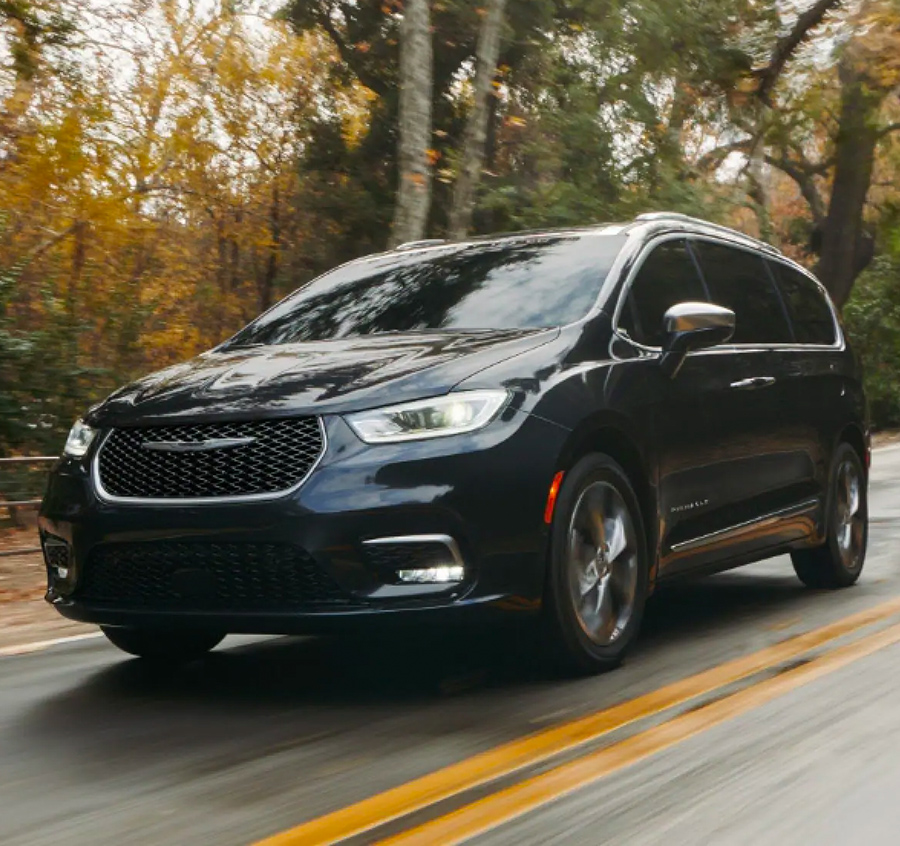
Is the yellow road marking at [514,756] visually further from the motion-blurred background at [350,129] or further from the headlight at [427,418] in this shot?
the motion-blurred background at [350,129]

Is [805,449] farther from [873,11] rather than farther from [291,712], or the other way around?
[873,11]

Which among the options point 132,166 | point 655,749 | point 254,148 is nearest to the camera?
point 655,749

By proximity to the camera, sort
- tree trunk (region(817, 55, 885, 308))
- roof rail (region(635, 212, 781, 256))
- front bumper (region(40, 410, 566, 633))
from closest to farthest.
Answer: front bumper (region(40, 410, 566, 633)) < roof rail (region(635, 212, 781, 256)) < tree trunk (region(817, 55, 885, 308))

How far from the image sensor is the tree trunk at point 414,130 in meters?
16.3

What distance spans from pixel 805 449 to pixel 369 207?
1803cm

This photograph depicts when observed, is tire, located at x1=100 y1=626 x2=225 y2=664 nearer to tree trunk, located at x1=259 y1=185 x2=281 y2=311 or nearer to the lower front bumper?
the lower front bumper

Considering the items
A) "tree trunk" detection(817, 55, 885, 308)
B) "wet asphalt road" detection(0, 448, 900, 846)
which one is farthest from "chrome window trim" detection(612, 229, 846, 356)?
"tree trunk" detection(817, 55, 885, 308)

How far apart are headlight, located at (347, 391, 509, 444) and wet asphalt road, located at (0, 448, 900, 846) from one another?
869 mm

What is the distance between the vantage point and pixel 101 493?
5465mm

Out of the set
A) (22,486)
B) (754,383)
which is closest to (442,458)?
(754,383)

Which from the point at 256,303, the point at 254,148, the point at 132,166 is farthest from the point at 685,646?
the point at 256,303

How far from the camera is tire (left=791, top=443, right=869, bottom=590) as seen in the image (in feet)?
27.1

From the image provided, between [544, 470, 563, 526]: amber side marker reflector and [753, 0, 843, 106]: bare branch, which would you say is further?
[753, 0, 843, 106]: bare branch

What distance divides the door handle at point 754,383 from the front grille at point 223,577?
2.62 m
